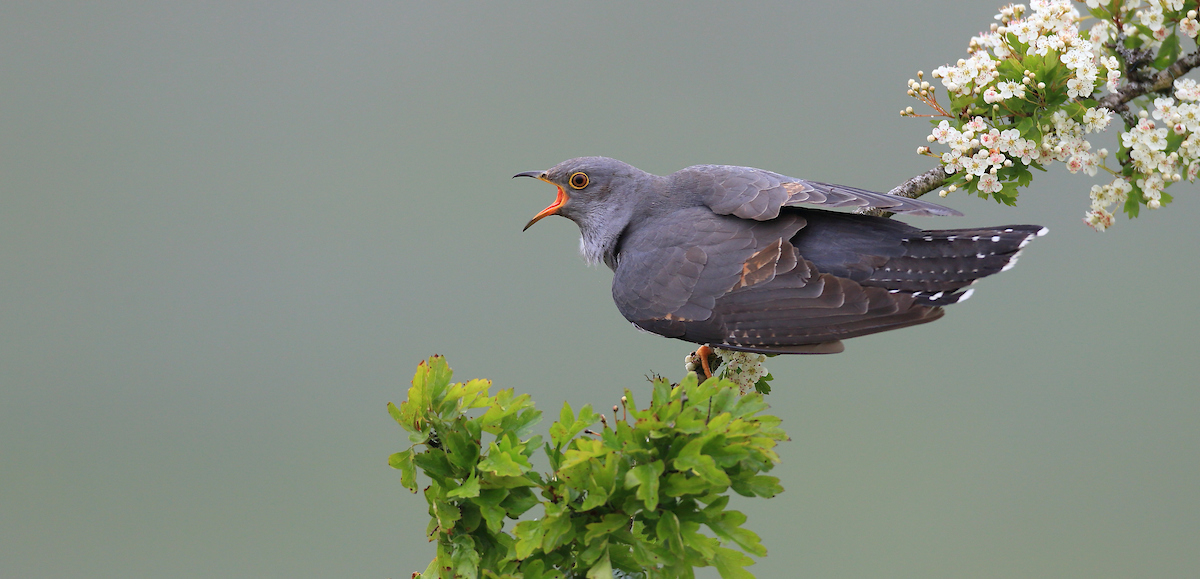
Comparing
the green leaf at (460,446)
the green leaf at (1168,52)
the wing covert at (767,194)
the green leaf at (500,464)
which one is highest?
the green leaf at (1168,52)

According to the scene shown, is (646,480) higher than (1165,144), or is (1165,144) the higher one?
(1165,144)

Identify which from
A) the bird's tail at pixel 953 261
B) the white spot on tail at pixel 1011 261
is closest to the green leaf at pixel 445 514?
the bird's tail at pixel 953 261

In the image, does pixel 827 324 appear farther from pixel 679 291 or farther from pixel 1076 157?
pixel 1076 157

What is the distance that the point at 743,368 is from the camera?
2.64 m

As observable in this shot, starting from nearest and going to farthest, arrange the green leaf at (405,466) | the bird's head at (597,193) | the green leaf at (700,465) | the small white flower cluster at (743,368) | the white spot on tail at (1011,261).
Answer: the green leaf at (700,465)
the green leaf at (405,466)
the white spot on tail at (1011,261)
the small white flower cluster at (743,368)
the bird's head at (597,193)

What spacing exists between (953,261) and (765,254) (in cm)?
52

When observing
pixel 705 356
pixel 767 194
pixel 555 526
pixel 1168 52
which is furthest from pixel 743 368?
pixel 1168 52

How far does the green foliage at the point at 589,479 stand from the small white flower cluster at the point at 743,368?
61 cm

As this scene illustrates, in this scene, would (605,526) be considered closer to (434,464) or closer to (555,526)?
(555,526)

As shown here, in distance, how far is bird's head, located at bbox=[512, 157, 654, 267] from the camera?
2.93 meters

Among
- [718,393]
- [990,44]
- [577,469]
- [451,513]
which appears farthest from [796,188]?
[451,513]

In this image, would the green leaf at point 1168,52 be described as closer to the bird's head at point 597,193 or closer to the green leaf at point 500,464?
the bird's head at point 597,193

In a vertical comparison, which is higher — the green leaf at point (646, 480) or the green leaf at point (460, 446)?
the green leaf at point (460, 446)

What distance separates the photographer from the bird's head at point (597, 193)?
293 cm
